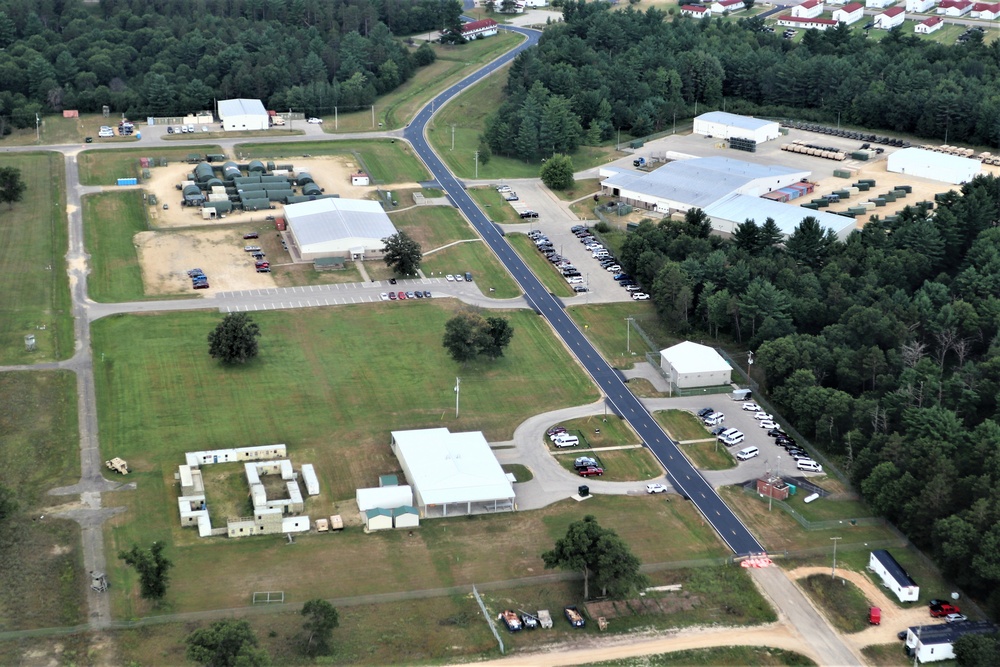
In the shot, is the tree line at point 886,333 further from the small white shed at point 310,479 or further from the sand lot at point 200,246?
the sand lot at point 200,246

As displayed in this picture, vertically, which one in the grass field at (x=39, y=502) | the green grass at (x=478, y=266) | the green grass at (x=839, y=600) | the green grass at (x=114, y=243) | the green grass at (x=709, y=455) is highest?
the green grass at (x=114, y=243)

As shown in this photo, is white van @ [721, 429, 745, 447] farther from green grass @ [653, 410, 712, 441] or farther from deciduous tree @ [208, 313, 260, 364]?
deciduous tree @ [208, 313, 260, 364]

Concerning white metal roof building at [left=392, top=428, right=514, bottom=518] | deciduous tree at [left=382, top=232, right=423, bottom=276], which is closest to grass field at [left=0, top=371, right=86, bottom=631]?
white metal roof building at [left=392, top=428, right=514, bottom=518]

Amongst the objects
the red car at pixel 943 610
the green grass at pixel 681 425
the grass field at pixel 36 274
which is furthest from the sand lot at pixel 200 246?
the red car at pixel 943 610

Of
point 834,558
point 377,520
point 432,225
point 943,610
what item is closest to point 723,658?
point 834,558

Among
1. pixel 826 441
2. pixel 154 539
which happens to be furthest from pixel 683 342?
pixel 154 539

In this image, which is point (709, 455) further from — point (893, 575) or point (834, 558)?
point (893, 575)
